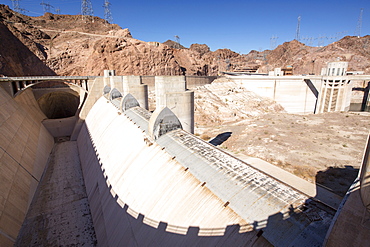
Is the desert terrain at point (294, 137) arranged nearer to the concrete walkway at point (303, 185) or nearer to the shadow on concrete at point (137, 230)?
the concrete walkway at point (303, 185)

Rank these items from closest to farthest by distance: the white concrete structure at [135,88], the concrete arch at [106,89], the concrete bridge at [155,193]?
1. the concrete bridge at [155,193]
2. the white concrete structure at [135,88]
3. the concrete arch at [106,89]

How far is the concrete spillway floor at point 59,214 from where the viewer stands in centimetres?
1205

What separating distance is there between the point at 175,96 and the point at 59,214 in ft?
38.2

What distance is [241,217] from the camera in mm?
6164

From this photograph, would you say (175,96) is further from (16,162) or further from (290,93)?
(290,93)

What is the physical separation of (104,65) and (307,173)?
41.3 m

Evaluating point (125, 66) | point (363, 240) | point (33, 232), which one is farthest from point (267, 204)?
point (125, 66)

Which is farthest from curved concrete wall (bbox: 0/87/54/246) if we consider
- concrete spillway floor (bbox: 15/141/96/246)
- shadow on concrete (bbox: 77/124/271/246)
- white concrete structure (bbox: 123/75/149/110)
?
white concrete structure (bbox: 123/75/149/110)

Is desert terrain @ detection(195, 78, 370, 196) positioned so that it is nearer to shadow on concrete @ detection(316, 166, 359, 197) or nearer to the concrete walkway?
shadow on concrete @ detection(316, 166, 359, 197)

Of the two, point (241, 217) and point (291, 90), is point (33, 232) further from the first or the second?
point (291, 90)

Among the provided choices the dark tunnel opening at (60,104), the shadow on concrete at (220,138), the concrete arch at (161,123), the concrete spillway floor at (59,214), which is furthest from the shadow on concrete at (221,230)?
the dark tunnel opening at (60,104)

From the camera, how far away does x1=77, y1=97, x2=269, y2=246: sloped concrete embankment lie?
644 cm

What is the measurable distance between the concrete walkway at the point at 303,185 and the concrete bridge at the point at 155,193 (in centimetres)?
8

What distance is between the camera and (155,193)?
9172 mm
